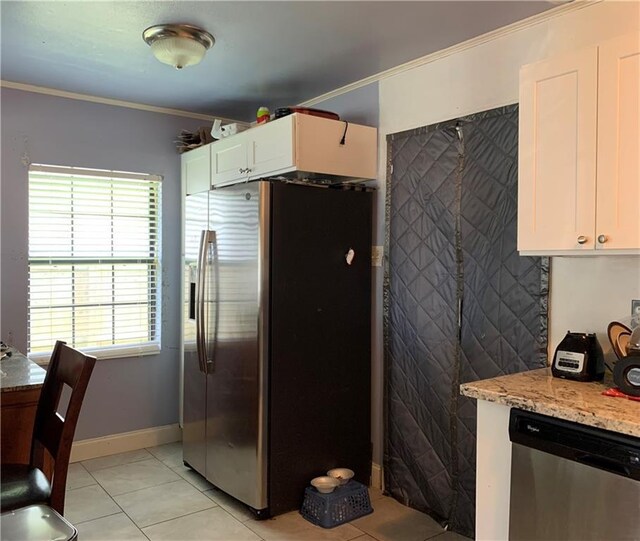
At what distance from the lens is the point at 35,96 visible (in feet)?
11.3

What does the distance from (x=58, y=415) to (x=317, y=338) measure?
139 centimetres

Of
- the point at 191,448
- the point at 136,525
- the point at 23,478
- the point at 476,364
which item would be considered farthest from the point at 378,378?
the point at 23,478

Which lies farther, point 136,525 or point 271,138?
point 271,138

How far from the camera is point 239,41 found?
8.61 feet

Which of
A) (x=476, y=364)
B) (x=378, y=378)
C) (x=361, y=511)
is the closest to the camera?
(x=476, y=364)

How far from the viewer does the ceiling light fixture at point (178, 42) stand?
2.48 m

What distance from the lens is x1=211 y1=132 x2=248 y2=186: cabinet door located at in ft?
10.6

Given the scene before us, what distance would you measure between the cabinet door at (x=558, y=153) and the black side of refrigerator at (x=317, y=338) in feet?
3.62

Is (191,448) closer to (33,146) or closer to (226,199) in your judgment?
(226,199)

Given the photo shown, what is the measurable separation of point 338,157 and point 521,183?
1146mm

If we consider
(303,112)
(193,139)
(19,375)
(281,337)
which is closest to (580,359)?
(281,337)

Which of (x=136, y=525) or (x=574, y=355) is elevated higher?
(x=574, y=355)

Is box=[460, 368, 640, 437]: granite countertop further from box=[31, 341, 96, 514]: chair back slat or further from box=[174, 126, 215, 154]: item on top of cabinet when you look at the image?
box=[174, 126, 215, 154]: item on top of cabinet

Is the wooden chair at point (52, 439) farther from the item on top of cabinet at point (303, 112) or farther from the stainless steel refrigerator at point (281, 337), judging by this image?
the item on top of cabinet at point (303, 112)
